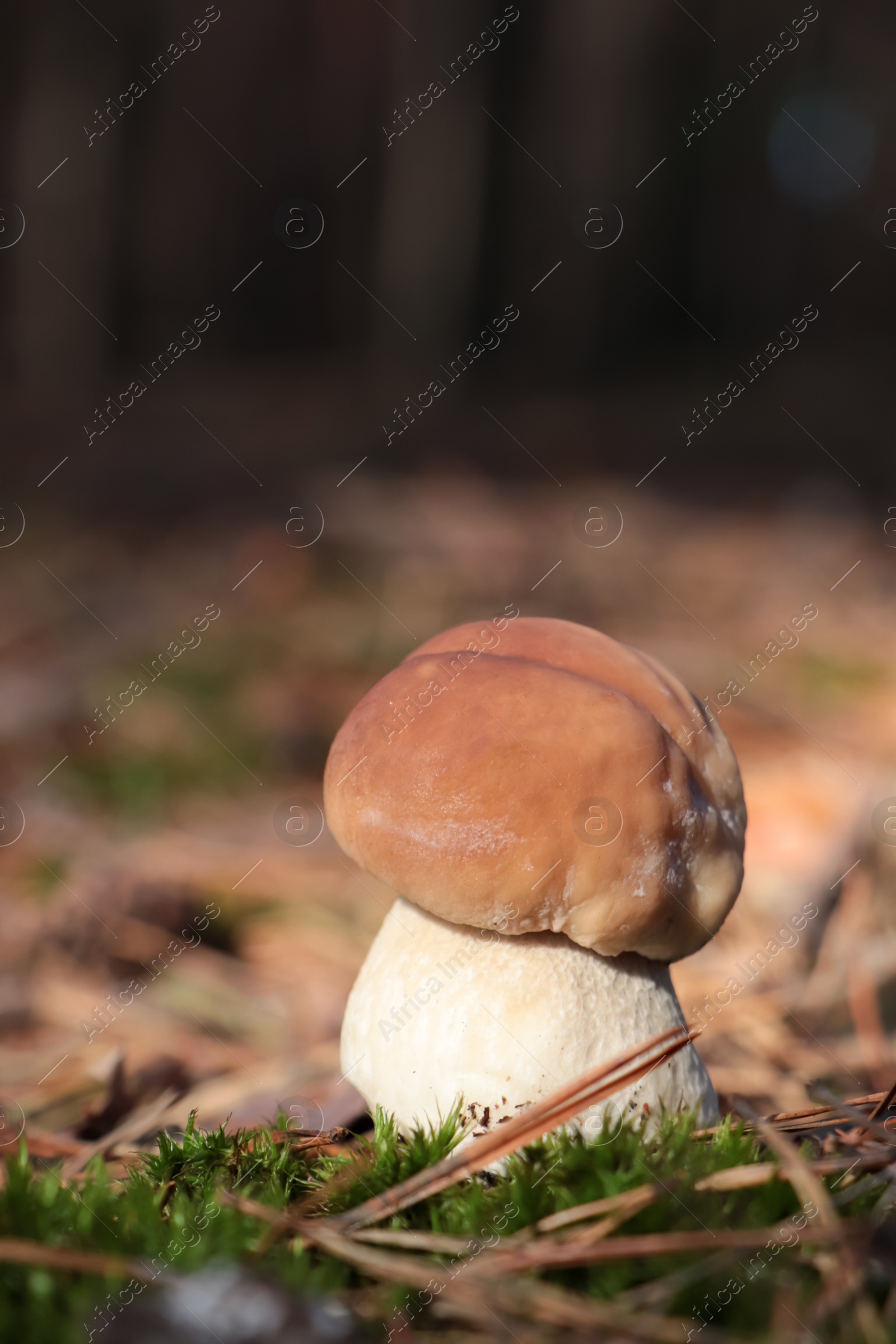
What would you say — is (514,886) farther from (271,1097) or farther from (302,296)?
(302,296)

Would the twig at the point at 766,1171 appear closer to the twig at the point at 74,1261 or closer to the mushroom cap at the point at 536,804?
the mushroom cap at the point at 536,804

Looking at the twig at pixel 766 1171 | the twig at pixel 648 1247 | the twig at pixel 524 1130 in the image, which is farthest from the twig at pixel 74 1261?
the twig at pixel 766 1171

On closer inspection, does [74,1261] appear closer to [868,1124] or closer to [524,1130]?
[524,1130]

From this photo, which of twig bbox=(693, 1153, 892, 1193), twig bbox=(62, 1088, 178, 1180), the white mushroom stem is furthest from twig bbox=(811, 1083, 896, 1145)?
twig bbox=(62, 1088, 178, 1180)

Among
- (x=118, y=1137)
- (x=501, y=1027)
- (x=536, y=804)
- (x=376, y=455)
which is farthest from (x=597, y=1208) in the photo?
(x=376, y=455)

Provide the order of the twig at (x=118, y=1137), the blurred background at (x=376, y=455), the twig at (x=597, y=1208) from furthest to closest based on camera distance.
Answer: the blurred background at (x=376, y=455)
the twig at (x=118, y=1137)
the twig at (x=597, y=1208)

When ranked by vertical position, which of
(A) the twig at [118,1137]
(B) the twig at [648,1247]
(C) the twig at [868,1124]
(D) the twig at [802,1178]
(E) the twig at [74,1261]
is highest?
(E) the twig at [74,1261]

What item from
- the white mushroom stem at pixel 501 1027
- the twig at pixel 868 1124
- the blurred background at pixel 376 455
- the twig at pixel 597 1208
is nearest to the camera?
the twig at pixel 597 1208
